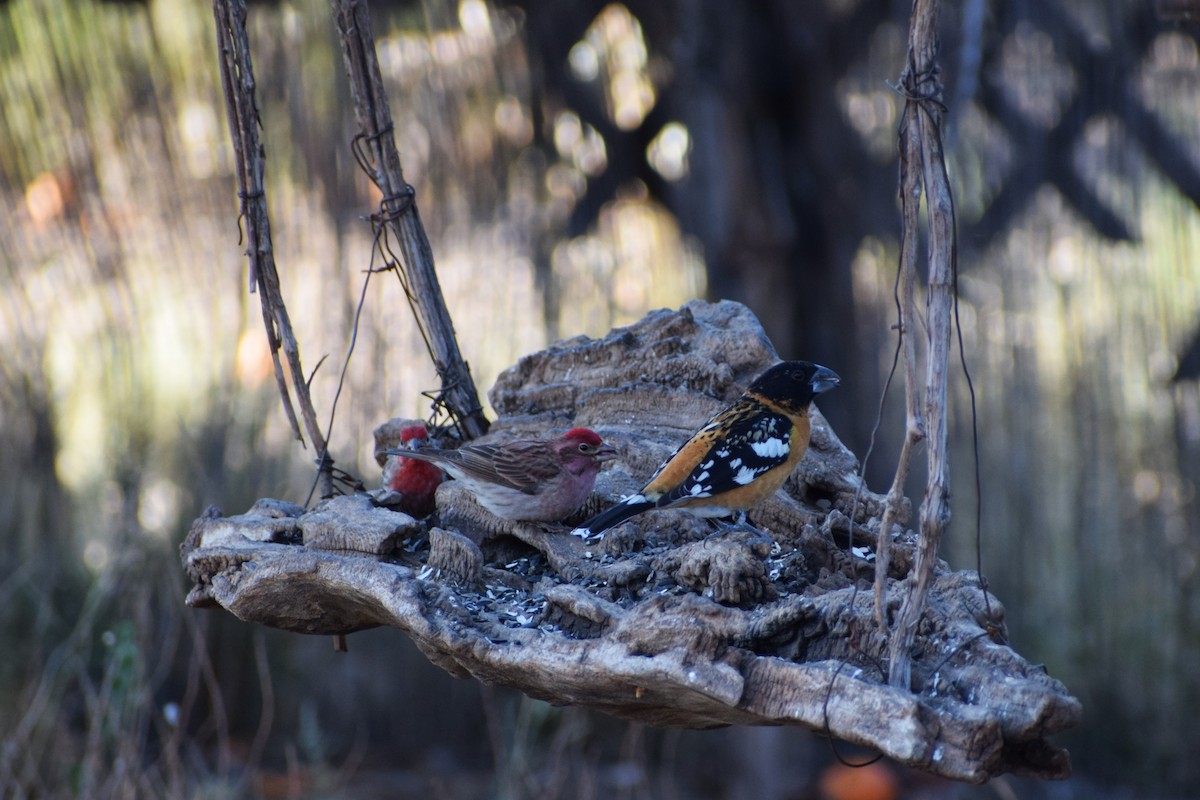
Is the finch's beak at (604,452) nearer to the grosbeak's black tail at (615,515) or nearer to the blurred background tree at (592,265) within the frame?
the grosbeak's black tail at (615,515)

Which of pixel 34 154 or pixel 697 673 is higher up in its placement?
pixel 34 154

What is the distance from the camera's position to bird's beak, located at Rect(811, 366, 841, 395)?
2832mm

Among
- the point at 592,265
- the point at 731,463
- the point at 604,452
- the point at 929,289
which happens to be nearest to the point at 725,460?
the point at 731,463

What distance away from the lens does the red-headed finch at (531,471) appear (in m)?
2.48

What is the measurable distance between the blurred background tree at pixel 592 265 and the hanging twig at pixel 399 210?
2.79 meters

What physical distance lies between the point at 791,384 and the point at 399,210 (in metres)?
1.05

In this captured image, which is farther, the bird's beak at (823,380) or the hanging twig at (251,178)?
the bird's beak at (823,380)

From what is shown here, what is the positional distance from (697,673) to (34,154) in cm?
530

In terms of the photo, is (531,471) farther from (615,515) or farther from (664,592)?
(664,592)

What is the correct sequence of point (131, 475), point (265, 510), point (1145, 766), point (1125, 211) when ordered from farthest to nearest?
point (1145, 766) → point (131, 475) → point (1125, 211) → point (265, 510)

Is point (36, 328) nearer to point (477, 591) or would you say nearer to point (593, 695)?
point (477, 591)

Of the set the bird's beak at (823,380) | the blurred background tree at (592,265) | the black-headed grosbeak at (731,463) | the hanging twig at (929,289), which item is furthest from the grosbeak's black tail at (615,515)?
the blurred background tree at (592,265)

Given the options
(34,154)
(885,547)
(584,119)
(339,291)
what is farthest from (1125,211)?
(34,154)

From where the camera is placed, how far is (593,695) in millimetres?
2023
